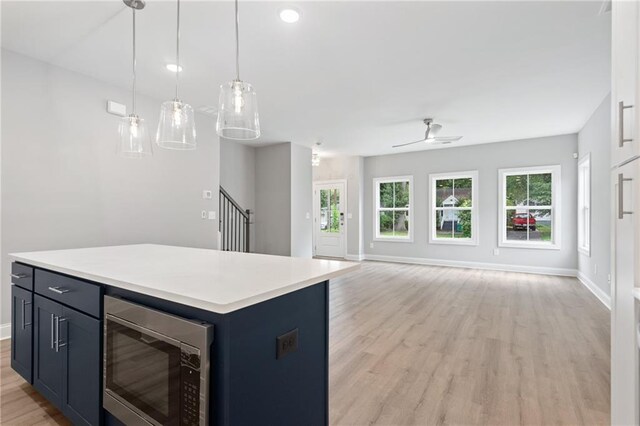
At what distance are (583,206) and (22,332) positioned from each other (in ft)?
24.6

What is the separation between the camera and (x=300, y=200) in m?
6.74

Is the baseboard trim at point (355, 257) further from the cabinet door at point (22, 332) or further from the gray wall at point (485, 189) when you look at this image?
the cabinet door at point (22, 332)

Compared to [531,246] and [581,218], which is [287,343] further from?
[531,246]

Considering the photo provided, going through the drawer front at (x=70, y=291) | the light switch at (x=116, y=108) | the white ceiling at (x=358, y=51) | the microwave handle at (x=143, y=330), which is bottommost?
the microwave handle at (x=143, y=330)

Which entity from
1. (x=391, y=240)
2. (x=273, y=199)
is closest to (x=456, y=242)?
(x=391, y=240)

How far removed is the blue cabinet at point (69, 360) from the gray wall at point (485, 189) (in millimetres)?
6903

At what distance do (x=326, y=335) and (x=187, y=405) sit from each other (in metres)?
0.67

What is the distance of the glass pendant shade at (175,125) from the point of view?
7.07 feet

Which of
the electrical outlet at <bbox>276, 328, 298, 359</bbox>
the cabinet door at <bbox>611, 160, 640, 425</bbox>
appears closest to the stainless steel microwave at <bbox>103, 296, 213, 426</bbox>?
the electrical outlet at <bbox>276, 328, 298, 359</bbox>

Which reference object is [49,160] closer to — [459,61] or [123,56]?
[123,56]

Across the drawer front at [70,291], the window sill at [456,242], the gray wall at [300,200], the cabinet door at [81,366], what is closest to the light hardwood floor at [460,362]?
the cabinet door at [81,366]

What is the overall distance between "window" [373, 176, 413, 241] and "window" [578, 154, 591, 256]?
10.3 feet

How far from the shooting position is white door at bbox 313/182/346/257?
845 cm

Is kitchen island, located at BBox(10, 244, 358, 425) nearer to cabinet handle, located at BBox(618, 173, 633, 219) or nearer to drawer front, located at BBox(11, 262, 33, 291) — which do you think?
drawer front, located at BBox(11, 262, 33, 291)
